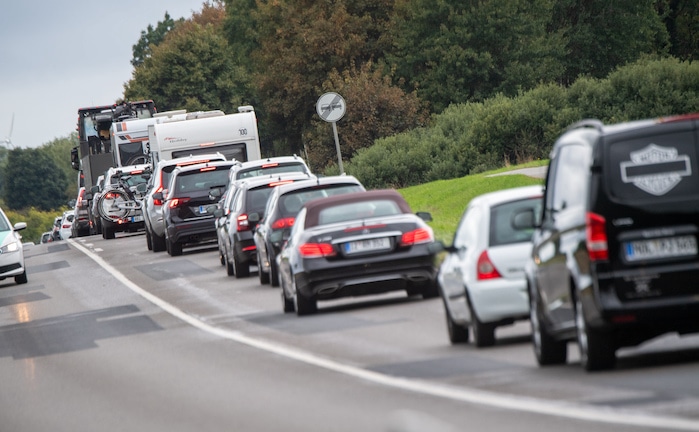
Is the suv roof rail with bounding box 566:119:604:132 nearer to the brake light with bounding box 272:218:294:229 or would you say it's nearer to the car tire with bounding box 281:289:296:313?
the car tire with bounding box 281:289:296:313

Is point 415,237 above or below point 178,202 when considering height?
below

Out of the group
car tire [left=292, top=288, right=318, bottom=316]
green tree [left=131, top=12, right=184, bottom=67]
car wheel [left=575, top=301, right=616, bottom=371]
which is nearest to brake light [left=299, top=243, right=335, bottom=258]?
car tire [left=292, top=288, right=318, bottom=316]

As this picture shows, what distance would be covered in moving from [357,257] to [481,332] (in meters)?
5.08

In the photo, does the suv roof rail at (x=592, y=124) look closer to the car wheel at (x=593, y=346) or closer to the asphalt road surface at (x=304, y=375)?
the car wheel at (x=593, y=346)

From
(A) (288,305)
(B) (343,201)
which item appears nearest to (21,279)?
(A) (288,305)

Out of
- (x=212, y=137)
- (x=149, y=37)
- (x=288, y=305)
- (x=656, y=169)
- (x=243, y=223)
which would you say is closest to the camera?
(x=656, y=169)

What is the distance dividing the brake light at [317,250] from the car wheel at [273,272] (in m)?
4.91

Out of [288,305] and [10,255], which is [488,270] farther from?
[10,255]

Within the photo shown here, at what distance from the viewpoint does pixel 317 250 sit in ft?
64.7

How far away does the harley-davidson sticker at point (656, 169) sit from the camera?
11.3 metres

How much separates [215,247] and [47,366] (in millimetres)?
22312

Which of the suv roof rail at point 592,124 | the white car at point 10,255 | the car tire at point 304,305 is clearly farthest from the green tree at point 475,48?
the suv roof rail at point 592,124

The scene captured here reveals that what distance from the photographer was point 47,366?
58.2ft

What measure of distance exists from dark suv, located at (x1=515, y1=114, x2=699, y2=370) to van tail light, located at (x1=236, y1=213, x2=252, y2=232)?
16482mm
